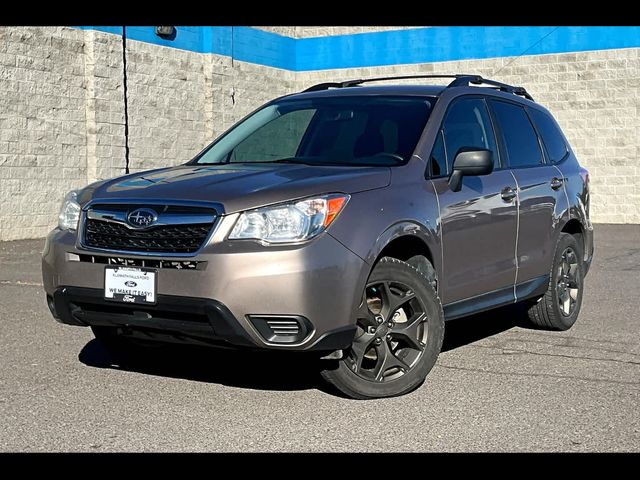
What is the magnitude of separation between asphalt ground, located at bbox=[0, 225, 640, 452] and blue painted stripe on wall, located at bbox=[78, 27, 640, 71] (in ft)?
45.1

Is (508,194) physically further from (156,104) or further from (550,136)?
(156,104)

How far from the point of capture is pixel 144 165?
18938 millimetres

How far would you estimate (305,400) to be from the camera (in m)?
5.25

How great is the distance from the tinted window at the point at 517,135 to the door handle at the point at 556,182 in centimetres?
18

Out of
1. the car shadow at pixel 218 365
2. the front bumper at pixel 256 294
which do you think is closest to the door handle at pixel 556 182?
the car shadow at pixel 218 365

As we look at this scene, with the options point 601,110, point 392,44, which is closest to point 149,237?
point 601,110

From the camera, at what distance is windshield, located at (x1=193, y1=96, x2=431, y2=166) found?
234 inches

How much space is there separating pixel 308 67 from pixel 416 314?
63.8 ft

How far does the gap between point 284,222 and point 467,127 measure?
85.2 inches

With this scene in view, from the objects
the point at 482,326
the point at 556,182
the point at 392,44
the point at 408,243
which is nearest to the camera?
the point at 408,243

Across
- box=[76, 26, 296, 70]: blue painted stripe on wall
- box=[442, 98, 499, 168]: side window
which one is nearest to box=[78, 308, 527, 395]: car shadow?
box=[442, 98, 499, 168]: side window

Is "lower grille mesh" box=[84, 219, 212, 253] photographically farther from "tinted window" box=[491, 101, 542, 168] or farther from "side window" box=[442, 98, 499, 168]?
"tinted window" box=[491, 101, 542, 168]

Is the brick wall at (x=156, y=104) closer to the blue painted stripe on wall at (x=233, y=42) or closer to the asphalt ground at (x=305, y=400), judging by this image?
the blue painted stripe on wall at (x=233, y=42)
